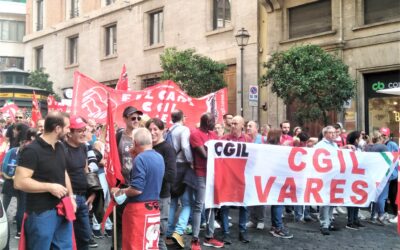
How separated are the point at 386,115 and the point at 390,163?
8.17 metres

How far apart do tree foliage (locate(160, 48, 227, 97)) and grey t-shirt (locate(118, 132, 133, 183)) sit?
44.5 feet

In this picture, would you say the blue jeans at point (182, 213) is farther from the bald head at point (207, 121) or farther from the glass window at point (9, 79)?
the glass window at point (9, 79)

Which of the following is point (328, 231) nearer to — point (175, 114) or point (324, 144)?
point (324, 144)

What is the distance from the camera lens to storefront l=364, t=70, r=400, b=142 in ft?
52.2

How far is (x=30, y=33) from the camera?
38.6m

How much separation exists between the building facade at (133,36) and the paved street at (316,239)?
1153cm

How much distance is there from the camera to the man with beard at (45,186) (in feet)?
14.1

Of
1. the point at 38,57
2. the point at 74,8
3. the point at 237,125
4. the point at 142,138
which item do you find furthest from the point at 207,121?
the point at 38,57

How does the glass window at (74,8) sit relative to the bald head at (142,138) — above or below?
above

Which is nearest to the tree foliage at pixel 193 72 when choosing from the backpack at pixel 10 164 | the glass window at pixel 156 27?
the glass window at pixel 156 27

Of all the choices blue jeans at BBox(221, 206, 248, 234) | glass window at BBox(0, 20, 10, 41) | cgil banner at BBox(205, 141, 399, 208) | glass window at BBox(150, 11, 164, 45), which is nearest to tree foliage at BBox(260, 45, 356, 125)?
cgil banner at BBox(205, 141, 399, 208)

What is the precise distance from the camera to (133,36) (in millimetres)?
26859

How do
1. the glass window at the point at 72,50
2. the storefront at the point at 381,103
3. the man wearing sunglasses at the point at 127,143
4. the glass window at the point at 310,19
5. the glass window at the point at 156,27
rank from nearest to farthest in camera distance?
the man wearing sunglasses at the point at 127,143, the storefront at the point at 381,103, the glass window at the point at 310,19, the glass window at the point at 156,27, the glass window at the point at 72,50

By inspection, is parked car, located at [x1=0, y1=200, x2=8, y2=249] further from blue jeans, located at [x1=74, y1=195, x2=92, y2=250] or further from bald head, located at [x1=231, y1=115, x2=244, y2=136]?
bald head, located at [x1=231, y1=115, x2=244, y2=136]
